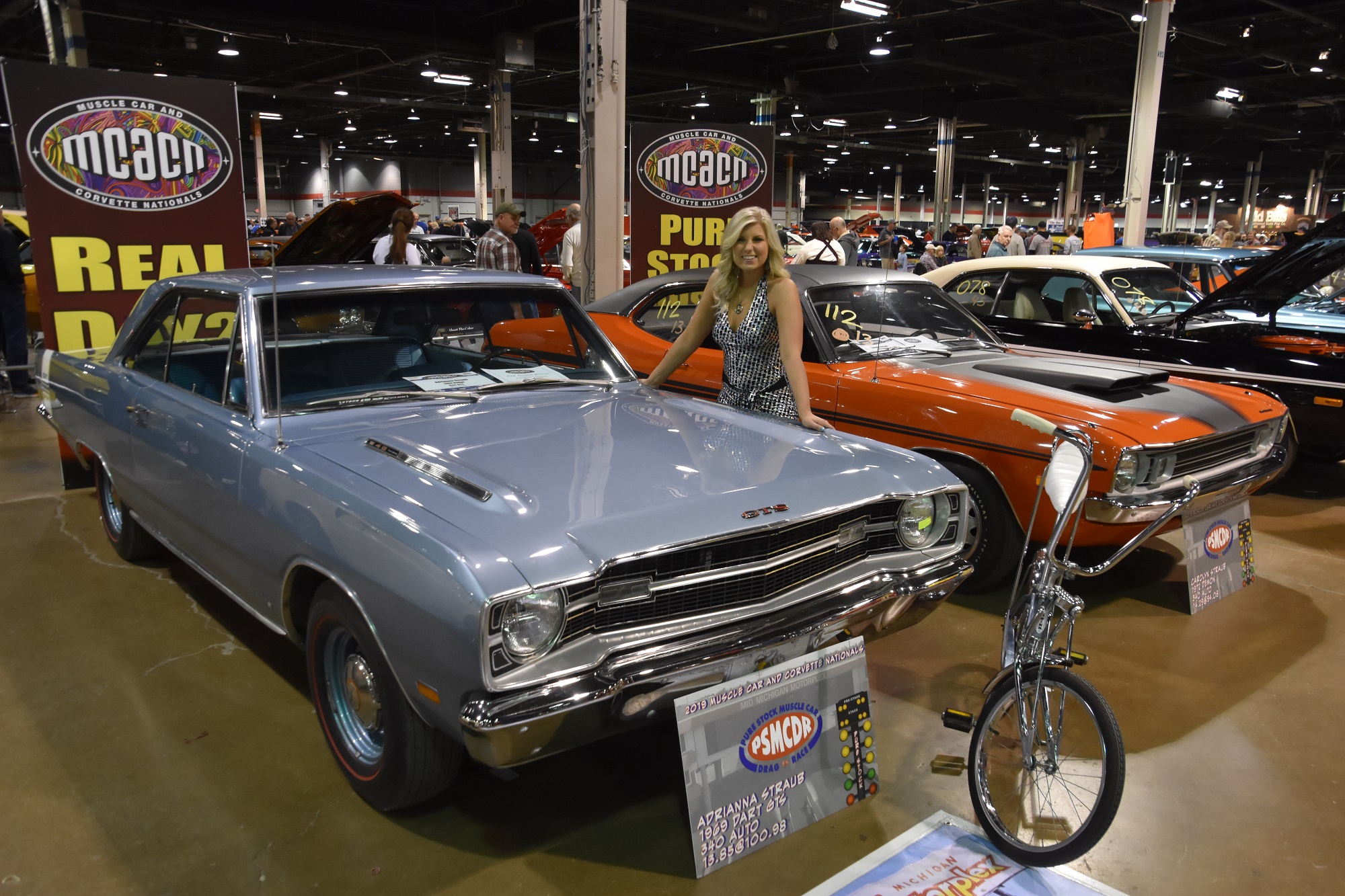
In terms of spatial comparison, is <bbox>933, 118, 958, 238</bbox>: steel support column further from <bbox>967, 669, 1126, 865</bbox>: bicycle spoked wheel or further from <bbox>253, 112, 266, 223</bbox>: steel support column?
<bbox>967, 669, 1126, 865</bbox>: bicycle spoked wheel

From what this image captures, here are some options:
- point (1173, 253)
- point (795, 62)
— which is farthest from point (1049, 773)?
point (795, 62)

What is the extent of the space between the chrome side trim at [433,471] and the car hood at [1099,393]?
8.11ft

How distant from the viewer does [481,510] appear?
7.41 ft

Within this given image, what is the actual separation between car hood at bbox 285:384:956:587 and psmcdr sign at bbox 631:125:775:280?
4.56 m

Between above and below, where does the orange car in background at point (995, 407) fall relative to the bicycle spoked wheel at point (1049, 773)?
above

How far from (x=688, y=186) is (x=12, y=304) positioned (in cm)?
638

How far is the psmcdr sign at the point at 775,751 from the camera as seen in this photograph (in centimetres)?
228

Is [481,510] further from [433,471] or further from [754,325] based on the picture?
[754,325]

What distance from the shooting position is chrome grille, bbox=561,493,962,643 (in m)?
2.21

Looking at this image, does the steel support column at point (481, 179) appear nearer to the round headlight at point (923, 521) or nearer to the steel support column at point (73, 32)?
the steel support column at point (73, 32)

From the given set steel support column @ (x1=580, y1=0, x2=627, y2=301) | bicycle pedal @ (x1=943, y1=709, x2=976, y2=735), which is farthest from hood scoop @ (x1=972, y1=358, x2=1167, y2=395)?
steel support column @ (x1=580, y1=0, x2=627, y2=301)

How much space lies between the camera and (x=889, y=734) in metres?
3.10

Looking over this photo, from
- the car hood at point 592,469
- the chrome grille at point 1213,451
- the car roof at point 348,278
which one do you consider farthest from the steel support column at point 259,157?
the chrome grille at point 1213,451

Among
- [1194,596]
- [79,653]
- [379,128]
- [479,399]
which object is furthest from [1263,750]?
[379,128]
